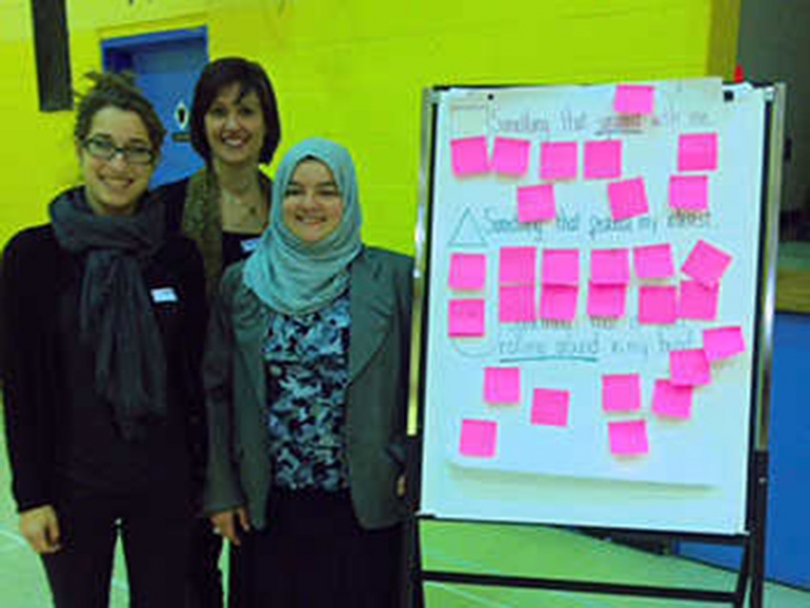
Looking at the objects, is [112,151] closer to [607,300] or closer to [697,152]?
[607,300]

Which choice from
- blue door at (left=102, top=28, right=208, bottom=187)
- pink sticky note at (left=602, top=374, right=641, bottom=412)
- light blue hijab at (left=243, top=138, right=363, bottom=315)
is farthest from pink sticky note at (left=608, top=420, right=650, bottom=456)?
blue door at (left=102, top=28, right=208, bottom=187)

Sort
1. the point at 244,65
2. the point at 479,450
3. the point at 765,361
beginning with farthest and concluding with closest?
1. the point at 244,65
2. the point at 479,450
3. the point at 765,361

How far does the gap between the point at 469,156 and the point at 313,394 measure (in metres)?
0.59

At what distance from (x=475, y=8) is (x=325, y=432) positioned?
6.31 ft

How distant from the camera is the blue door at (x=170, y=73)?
13.0ft

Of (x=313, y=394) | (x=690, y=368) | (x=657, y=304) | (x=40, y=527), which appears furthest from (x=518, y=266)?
(x=40, y=527)

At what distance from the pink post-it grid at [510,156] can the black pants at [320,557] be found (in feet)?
2.46

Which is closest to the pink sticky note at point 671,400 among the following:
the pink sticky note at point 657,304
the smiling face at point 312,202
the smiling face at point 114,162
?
the pink sticky note at point 657,304

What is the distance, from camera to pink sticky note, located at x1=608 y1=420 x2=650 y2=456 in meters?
1.53

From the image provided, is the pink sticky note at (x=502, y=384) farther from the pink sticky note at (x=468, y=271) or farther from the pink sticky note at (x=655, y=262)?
the pink sticky note at (x=655, y=262)

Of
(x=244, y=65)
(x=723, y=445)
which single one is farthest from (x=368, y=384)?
(x=244, y=65)

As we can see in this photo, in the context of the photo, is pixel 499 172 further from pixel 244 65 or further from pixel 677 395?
pixel 244 65

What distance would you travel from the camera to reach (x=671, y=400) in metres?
1.52

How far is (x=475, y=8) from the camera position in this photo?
285 cm
